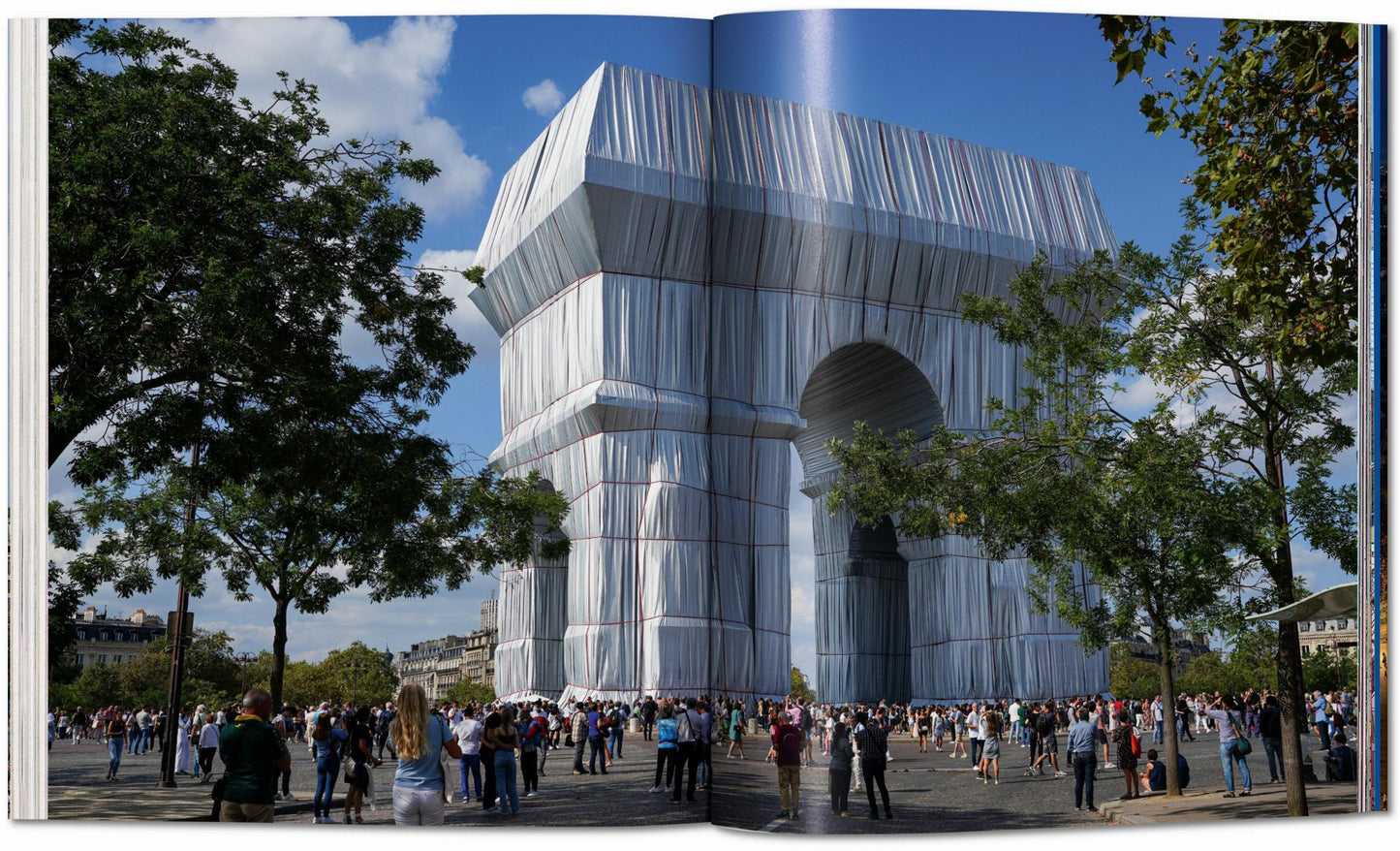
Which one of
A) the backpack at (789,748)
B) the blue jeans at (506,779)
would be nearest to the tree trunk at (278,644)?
the blue jeans at (506,779)

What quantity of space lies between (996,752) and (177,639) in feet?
29.6

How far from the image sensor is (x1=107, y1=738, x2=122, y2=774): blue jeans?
542 inches

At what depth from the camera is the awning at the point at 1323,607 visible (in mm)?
13516

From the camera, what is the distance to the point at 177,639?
14.6 metres

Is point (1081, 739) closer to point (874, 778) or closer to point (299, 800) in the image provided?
point (874, 778)

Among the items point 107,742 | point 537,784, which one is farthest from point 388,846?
point 107,742

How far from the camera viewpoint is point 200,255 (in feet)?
47.5

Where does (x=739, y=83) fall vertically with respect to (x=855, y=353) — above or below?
above

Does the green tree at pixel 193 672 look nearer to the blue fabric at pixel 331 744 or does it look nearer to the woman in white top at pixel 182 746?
the woman in white top at pixel 182 746

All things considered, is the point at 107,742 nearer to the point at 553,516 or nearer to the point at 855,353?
the point at 553,516

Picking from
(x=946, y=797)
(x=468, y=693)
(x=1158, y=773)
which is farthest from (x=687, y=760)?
(x=1158, y=773)

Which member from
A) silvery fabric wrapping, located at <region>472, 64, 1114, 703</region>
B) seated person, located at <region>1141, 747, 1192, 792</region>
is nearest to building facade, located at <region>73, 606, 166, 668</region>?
silvery fabric wrapping, located at <region>472, 64, 1114, 703</region>

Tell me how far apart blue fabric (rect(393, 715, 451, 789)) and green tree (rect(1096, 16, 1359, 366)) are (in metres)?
9.67

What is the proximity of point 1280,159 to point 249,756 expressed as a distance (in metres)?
11.6
